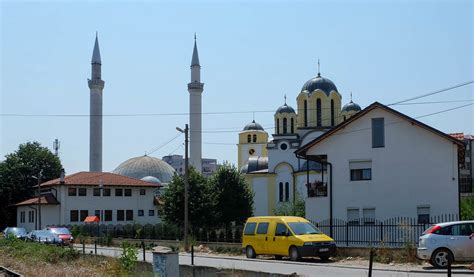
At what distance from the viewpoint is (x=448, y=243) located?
2005cm

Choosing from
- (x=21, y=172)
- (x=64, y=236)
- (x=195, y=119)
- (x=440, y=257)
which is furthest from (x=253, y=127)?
(x=440, y=257)

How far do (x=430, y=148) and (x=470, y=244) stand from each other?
1335 centimetres

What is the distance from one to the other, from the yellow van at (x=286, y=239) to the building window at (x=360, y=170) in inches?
346

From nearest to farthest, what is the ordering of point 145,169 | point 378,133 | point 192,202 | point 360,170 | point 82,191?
point 378,133
point 360,170
point 192,202
point 82,191
point 145,169

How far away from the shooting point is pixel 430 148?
32.7 metres

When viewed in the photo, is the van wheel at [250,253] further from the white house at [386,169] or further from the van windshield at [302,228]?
the white house at [386,169]

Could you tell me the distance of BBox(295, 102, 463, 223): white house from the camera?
32438mm

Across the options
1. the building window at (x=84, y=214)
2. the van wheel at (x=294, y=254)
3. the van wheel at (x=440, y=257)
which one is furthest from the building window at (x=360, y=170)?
the building window at (x=84, y=214)

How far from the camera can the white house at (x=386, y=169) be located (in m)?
32.4

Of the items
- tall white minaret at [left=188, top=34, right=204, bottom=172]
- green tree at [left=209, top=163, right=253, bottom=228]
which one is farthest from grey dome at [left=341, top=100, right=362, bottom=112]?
green tree at [left=209, top=163, right=253, bottom=228]

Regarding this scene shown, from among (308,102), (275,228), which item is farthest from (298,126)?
(275,228)

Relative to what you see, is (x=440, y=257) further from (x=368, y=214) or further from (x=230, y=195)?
(x=230, y=195)

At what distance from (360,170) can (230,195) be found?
25977 millimetres

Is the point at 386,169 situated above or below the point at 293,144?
below
